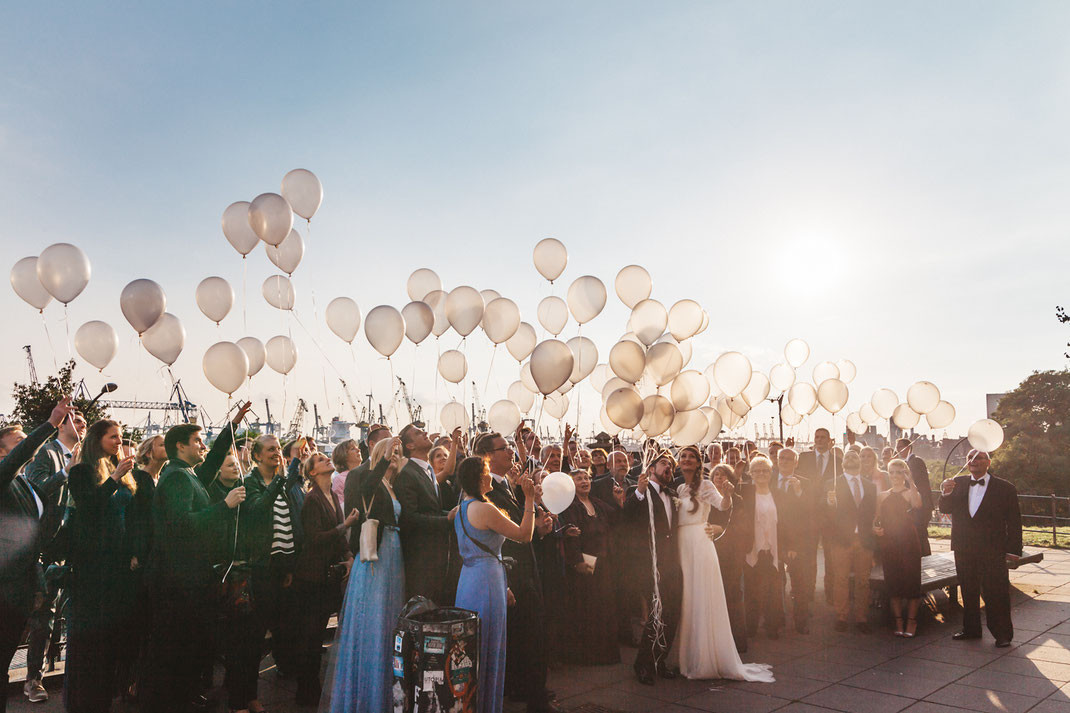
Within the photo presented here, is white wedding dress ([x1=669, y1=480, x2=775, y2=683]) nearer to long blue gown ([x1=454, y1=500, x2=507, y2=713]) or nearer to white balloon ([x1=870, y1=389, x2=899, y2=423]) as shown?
long blue gown ([x1=454, y1=500, x2=507, y2=713])

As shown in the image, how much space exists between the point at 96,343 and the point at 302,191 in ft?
9.50

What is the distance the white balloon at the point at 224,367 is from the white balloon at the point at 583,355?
14.3 ft

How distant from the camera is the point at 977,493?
7.61 metres

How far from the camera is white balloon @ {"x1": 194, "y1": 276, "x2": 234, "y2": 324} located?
25.8 feet

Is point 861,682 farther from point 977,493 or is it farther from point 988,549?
point 977,493

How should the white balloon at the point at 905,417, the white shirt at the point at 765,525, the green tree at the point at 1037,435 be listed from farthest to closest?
the green tree at the point at 1037,435 → the white balloon at the point at 905,417 → the white shirt at the point at 765,525

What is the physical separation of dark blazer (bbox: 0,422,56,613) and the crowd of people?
0.04ft

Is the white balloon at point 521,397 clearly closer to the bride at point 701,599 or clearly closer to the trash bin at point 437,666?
the bride at point 701,599

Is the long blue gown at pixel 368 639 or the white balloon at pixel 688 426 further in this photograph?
the white balloon at pixel 688 426

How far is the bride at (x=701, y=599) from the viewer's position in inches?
242

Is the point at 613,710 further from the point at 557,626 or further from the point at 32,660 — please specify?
the point at 32,660

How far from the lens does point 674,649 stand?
7.02 metres

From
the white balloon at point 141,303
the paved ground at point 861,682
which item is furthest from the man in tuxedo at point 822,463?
the white balloon at point 141,303

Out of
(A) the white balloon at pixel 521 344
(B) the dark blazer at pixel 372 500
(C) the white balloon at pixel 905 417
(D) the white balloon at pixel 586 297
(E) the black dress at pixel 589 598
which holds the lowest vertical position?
(E) the black dress at pixel 589 598
